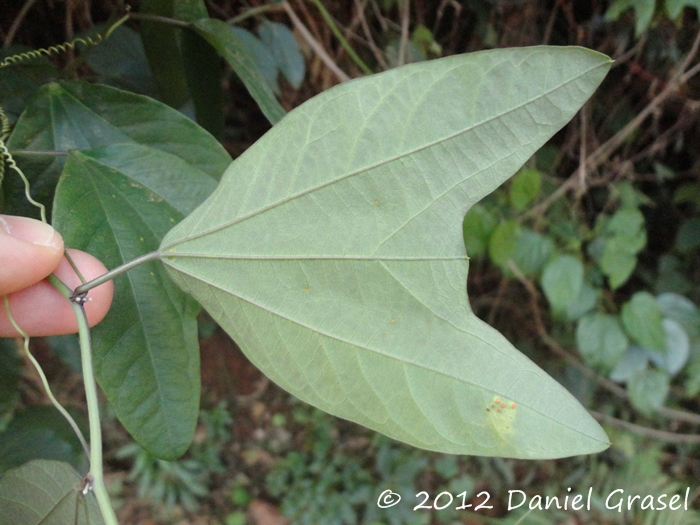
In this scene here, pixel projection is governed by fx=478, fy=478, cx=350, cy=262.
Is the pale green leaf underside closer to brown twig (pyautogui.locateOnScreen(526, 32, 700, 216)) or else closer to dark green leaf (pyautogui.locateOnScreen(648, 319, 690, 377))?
brown twig (pyautogui.locateOnScreen(526, 32, 700, 216))

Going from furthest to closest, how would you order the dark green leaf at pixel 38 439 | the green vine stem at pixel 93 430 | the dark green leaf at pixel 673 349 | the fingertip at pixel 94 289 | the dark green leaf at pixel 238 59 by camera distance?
the dark green leaf at pixel 673 349
the dark green leaf at pixel 38 439
the dark green leaf at pixel 238 59
the fingertip at pixel 94 289
the green vine stem at pixel 93 430

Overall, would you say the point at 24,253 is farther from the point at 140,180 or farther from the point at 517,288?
the point at 517,288

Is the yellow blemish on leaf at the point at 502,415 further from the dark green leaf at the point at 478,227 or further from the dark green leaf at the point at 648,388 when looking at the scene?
the dark green leaf at the point at 648,388

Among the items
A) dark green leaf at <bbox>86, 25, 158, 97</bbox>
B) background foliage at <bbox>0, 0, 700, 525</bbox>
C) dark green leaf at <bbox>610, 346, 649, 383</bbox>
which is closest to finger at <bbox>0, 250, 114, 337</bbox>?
background foliage at <bbox>0, 0, 700, 525</bbox>

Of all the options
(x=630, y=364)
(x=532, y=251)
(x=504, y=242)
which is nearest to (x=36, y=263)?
(x=504, y=242)

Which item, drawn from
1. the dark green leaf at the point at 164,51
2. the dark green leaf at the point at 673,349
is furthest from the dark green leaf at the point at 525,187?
the dark green leaf at the point at 164,51

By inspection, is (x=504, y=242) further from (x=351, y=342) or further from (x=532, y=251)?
(x=351, y=342)

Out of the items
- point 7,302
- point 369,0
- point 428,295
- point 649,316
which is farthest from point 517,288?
point 7,302
